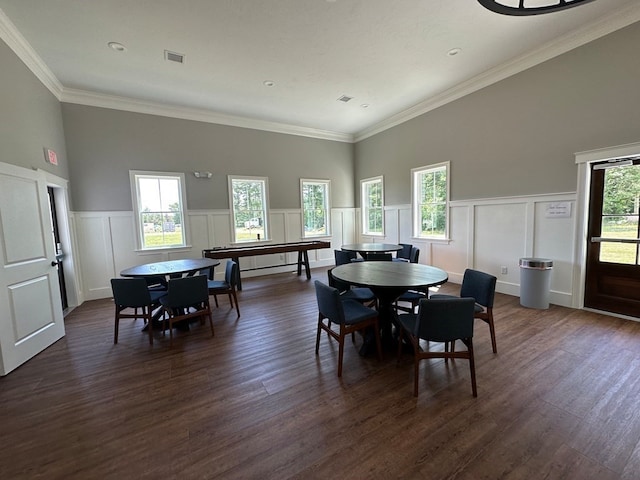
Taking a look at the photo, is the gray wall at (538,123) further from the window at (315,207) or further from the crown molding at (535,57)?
the window at (315,207)

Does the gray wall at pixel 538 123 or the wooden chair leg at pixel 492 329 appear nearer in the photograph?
Result: the wooden chair leg at pixel 492 329

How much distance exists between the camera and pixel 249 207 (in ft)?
19.9

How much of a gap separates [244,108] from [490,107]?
4.32 meters

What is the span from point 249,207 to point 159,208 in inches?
68.4

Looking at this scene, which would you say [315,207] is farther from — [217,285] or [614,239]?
[614,239]

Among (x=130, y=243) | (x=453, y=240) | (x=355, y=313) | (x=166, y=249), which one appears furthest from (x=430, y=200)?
(x=130, y=243)

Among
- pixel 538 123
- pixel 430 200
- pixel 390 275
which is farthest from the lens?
pixel 430 200

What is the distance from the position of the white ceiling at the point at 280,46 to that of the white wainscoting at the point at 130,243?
2.01m

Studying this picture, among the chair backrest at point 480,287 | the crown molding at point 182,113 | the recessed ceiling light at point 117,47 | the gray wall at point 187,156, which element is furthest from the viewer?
the gray wall at point 187,156

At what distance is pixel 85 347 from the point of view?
9.56 ft

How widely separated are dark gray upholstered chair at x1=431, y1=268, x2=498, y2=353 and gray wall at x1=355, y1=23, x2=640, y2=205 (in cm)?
229

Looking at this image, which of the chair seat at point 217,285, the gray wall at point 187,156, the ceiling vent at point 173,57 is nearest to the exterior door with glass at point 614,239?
the chair seat at point 217,285

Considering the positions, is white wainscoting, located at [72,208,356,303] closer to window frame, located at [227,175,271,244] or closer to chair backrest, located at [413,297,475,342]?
window frame, located at [227,175,271,244]

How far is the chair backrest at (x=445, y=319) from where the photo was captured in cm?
187
